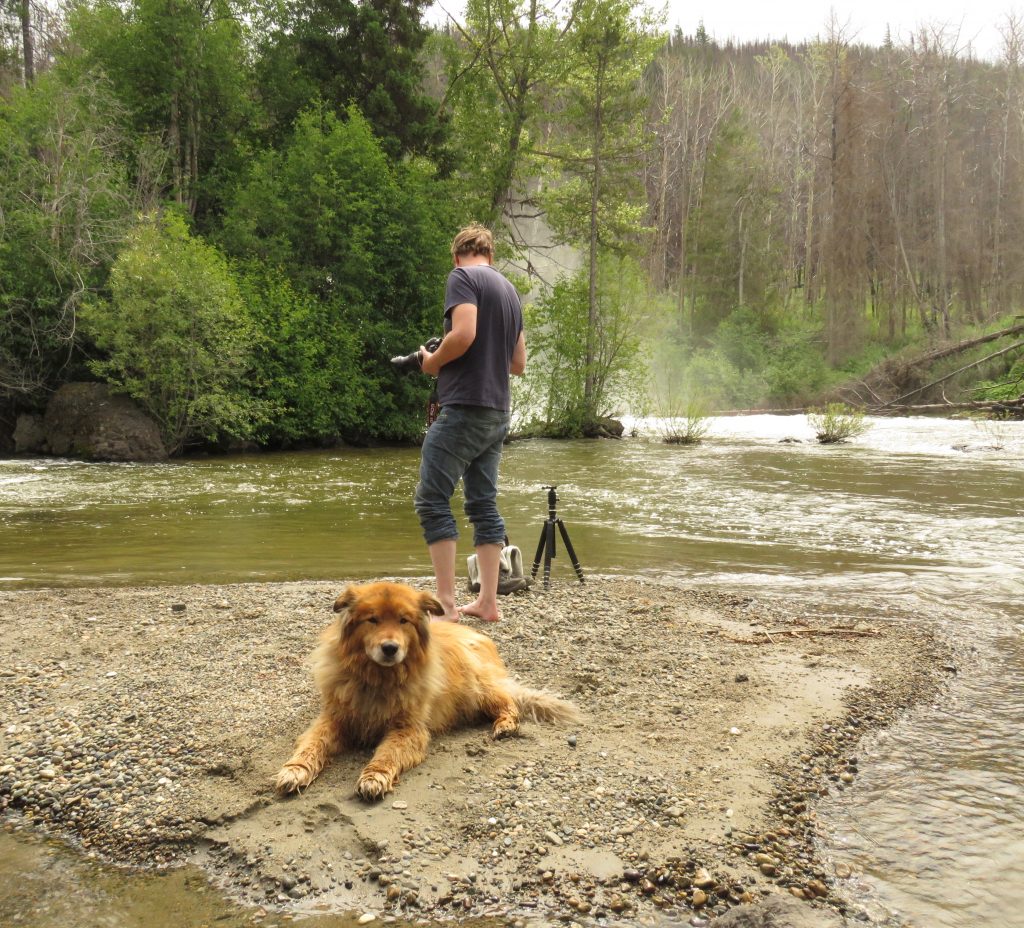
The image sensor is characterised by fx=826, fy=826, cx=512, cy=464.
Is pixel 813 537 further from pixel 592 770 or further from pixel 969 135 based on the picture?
pixel 969 135

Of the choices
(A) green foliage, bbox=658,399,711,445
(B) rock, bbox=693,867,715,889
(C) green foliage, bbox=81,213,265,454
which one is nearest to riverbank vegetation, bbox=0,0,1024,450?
(C) green foliage, bbox=81,213,265,454

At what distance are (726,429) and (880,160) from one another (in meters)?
22.0

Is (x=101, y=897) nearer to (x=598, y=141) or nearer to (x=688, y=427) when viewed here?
(x=688, y=427)

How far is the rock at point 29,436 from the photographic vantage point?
19.9 m

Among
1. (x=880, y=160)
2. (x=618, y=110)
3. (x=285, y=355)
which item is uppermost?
(x=880, y=160)

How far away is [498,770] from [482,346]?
266 centimetres

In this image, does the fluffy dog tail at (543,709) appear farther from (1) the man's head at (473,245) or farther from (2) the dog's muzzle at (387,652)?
(1) the man's head at (473,245)

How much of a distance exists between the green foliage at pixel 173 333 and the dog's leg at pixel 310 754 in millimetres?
17228

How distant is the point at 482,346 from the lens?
519cm

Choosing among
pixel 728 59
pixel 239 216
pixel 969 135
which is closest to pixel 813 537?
pixel 239 216

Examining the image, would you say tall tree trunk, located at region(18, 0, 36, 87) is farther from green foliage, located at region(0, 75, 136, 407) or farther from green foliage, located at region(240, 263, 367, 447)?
green foliage, located at region(240, 263, 367, 447)

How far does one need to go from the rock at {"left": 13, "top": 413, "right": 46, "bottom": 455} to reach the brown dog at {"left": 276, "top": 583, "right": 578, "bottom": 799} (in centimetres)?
1935

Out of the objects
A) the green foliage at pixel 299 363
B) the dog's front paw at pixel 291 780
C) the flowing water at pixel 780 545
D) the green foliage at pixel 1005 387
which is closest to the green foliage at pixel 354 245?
the green foliage at pixel 299 363

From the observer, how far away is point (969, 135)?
43000mm
